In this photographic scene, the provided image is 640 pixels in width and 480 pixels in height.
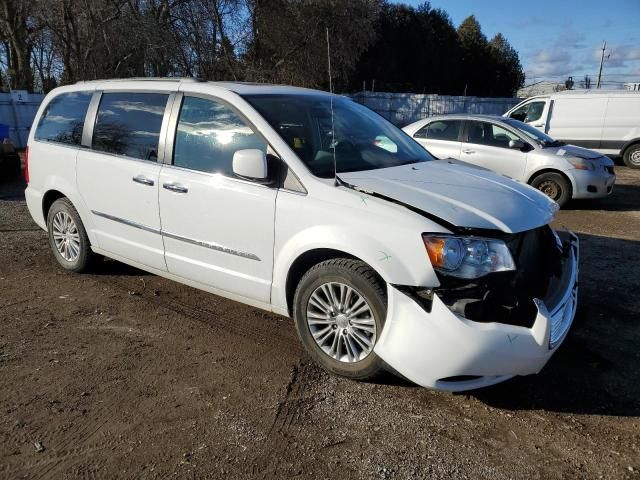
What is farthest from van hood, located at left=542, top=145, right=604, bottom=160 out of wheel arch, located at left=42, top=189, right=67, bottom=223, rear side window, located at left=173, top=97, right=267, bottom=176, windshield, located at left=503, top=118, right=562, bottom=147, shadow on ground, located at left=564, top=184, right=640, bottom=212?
wheel arch, located at left=42, top=189, right=67, bottom=223

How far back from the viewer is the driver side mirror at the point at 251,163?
3.37 m

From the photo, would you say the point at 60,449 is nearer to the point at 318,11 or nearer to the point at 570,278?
the point at 570,278

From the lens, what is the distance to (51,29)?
21609mm

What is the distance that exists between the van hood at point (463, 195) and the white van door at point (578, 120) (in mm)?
11645

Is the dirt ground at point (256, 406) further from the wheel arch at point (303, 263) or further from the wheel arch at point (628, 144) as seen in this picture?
the wheel arch at point (628, 144)

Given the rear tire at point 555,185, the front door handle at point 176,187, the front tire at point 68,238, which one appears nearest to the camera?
the front door handle at point 176,187

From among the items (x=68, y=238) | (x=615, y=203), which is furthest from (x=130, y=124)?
(x=615, y=203)

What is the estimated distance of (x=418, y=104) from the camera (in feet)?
94.0

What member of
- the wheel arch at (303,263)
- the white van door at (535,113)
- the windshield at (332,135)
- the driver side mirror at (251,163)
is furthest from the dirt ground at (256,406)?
the white van door at (535,113)

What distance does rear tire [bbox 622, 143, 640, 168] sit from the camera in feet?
46.3

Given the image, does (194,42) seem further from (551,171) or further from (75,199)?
(75,199)

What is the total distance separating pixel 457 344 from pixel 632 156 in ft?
46.3

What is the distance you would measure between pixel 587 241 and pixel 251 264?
4.99 meters

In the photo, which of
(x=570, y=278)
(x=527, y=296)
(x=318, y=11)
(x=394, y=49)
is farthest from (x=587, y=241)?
(x=394, y=49)
